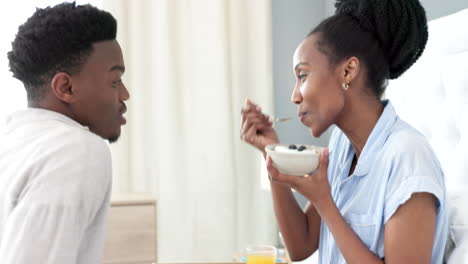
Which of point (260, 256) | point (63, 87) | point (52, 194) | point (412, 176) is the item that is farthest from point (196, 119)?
point (52, 194)

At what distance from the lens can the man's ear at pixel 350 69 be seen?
125 cm

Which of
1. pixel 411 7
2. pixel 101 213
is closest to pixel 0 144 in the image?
pixel 101 213

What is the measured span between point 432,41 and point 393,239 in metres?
0.95

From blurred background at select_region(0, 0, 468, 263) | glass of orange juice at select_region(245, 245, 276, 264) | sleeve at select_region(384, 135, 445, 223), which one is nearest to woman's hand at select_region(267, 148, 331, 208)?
sleeve at select_region(384, 135, 445, 223)

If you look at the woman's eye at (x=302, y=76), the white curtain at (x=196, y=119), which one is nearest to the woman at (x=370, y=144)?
the woman's eye at (x=302, y=76)

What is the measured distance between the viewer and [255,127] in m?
1.45

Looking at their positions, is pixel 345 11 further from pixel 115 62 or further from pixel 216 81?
pixel 216 81

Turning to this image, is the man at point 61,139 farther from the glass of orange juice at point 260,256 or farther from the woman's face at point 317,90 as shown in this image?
the glass of orange juice at point 260,256

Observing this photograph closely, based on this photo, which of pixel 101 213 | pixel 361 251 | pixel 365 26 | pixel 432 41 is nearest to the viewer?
Result: pixel 101 213

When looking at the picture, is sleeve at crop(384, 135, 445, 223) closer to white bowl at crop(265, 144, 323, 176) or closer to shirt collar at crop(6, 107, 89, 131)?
white bowl at crop(265, 144, 323, 176)

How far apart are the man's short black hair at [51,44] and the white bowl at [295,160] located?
1.64 feet

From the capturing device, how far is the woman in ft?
3.63

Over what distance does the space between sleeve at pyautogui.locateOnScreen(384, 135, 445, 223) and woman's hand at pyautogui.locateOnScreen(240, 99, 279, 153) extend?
0.39 meters

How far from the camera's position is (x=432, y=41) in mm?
1784
